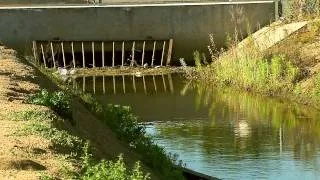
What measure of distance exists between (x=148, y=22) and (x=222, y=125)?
457 inches

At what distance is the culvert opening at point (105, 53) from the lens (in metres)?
30.2

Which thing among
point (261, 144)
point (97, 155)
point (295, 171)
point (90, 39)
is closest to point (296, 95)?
point (261, 144)

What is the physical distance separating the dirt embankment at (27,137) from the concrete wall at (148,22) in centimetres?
1356

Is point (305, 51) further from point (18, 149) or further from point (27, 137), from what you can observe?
point (18, 149)

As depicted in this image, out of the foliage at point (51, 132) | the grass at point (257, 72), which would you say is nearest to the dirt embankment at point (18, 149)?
the foliage at point (51, 132)

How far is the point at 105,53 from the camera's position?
103ft

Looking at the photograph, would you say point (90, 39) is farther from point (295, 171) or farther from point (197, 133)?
point (295, 171)

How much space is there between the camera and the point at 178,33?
31.0 metres

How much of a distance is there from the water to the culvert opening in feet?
5.25

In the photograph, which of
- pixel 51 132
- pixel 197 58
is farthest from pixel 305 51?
pixel 51 132

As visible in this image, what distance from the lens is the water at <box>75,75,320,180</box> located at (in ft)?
49.7

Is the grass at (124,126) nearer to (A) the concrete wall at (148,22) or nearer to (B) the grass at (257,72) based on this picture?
(B) the grass at (257,72)

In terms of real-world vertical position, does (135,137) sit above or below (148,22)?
below

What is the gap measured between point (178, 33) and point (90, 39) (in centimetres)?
342
